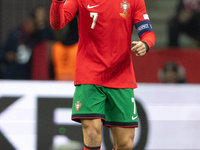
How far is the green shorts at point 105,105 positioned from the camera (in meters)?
3.77

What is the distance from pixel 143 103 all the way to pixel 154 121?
0.29 meters

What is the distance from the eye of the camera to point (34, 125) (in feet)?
18.6

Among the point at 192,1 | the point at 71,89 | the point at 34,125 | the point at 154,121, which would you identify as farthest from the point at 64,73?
the point at 192,1

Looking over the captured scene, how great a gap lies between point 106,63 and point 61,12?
629 millimetres

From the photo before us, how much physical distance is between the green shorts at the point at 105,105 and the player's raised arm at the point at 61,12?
61 centimetres

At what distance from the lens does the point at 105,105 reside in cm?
398

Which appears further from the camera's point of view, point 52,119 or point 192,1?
point 192,1

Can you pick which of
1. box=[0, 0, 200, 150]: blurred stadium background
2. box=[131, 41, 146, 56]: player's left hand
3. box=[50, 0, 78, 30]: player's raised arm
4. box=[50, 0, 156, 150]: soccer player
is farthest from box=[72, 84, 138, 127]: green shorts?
box=[0, 0, 200, 150]: blurred stadium background

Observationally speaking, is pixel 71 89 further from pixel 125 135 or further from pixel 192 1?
pixel 192 1

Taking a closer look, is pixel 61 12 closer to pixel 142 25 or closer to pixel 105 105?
pixel 142 25

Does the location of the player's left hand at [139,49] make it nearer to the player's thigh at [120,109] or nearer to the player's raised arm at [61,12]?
the player's thigh at [120,109]

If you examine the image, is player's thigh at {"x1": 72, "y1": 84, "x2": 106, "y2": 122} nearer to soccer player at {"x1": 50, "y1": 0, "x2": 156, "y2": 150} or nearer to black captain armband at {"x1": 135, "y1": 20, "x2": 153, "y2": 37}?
soccer player at {"x1": 50, "y1": 0, "x2": 156, "y2": 150}

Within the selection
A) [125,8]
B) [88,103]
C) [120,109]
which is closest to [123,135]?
[120,109]

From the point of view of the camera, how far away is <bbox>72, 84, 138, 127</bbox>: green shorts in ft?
12.4
